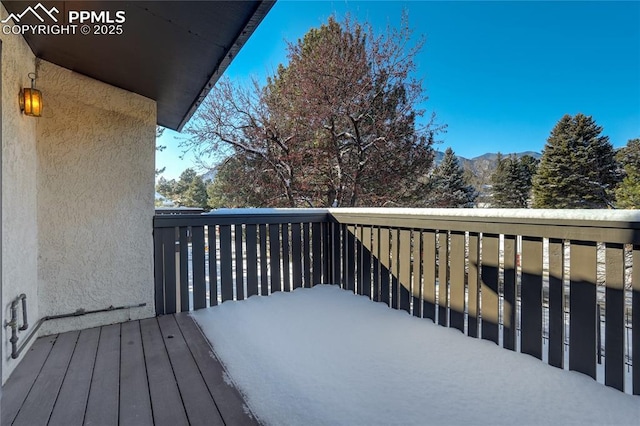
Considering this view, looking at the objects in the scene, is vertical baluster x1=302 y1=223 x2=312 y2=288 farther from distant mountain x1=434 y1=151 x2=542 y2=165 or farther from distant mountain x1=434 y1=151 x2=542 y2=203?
distant mountain x1=434 y1=151 x2=542 y2=203

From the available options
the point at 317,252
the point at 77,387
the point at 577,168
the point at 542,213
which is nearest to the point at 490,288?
the point at 542,213

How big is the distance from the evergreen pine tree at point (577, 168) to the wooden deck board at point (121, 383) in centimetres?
2433

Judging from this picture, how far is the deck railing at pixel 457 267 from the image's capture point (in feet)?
5.65

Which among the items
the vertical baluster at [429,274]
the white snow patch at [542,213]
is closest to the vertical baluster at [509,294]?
the white snow patch at [542,213]

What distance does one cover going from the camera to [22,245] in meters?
2.11

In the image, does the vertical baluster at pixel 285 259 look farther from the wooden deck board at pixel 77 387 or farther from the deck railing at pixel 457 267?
the wooden deck board at pixel 77 387

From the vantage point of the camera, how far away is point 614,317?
1.67 metres

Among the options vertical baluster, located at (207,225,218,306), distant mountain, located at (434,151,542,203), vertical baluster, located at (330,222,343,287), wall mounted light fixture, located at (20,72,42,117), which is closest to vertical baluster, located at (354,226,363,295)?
vertical baluster, located at (330,222,343,287)

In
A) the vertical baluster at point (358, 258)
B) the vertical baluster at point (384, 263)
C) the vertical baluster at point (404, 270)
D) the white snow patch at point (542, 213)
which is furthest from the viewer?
the vertical baluster at point (358, 258)

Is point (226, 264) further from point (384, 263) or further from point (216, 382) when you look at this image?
point (384, 263)

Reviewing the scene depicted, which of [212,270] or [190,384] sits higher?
[212,270]

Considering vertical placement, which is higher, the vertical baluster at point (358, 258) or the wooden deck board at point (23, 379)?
the vertical baluster at point (358, 258)

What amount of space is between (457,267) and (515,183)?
26.2 m

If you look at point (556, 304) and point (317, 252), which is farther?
point (317, 252)
